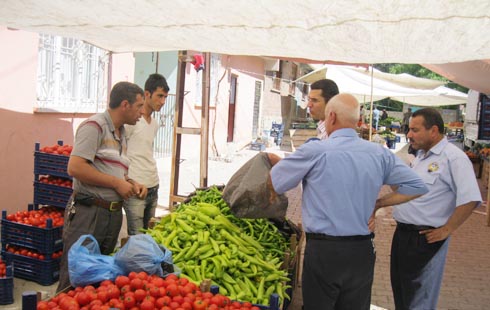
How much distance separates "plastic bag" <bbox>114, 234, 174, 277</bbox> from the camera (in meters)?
3.28

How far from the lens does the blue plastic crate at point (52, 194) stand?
18.8 ft

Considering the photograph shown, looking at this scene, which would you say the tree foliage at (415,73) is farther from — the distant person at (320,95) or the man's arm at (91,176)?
the man's arm at (91,176)

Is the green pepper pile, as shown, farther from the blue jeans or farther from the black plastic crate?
the black plastic crate

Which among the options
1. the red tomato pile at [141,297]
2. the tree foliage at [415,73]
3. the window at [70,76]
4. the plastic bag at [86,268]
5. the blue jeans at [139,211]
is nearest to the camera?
the red tomato pile at [141,297]

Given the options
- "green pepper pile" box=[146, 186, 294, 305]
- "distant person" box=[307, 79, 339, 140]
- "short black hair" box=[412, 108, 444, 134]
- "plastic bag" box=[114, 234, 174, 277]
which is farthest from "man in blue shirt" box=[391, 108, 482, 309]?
"plastic bag" box=[114, 234, 174, 277]

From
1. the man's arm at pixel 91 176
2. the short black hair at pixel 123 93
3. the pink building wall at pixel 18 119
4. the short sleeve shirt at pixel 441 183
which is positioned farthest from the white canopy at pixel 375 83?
the man's arm at pixel 91 176

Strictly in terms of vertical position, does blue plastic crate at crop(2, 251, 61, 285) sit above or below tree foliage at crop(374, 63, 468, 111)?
below

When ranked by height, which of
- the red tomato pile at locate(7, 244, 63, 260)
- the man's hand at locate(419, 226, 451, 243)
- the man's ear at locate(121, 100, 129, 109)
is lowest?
the red tomato pile at locate(7, 244, 63, 260)

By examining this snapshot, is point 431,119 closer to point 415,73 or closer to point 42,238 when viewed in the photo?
point 42,238

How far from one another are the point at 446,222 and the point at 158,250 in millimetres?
2364

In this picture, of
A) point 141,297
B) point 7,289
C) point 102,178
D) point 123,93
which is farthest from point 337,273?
point 7,289

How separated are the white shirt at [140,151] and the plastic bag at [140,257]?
188 centimetres

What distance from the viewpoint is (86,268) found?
316 cm

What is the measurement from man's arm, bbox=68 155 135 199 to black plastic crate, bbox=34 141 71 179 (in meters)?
2.02
